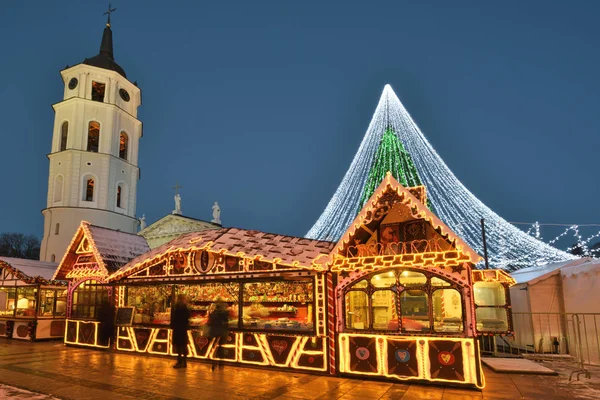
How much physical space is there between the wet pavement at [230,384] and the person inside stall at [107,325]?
2.51 meters

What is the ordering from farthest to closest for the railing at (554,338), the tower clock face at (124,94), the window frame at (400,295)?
the tower clock face at (124,94), the railing at (554,338), the window frame at (400,295)

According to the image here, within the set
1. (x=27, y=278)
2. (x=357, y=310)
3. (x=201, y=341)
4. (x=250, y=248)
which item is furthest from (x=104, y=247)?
(x=357, y=310)

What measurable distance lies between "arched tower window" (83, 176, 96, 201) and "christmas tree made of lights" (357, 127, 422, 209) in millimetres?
20866

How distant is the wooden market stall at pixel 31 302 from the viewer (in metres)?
17.5

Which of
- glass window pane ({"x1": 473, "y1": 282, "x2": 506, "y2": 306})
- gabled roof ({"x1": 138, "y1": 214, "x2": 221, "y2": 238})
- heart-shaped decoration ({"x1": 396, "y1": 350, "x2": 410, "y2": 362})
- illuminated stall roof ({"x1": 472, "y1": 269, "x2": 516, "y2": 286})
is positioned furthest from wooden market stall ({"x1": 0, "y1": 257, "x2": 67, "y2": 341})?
gabled roof ({"x1": 138, "y1": 214, "x2": 221, "y2": 238})

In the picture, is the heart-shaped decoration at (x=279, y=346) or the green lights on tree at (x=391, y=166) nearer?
the heart-shaped decoration at (x=279, y=346)

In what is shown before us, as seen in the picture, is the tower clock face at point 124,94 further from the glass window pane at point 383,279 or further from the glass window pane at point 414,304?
the glass window pane at point 383,279

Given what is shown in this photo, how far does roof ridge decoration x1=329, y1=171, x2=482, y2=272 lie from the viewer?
8945 millimetres

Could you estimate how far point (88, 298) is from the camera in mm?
15562

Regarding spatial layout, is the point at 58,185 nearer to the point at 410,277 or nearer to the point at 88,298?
the point at 88,298

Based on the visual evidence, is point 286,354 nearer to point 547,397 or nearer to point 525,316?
point 547,397

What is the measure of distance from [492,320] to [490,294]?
1647 millimetres

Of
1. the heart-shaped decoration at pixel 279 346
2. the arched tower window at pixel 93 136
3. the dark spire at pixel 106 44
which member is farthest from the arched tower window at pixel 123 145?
the heart-shaped decoration at pixel 279 346

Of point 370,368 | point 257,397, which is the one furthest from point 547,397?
point 257,397
